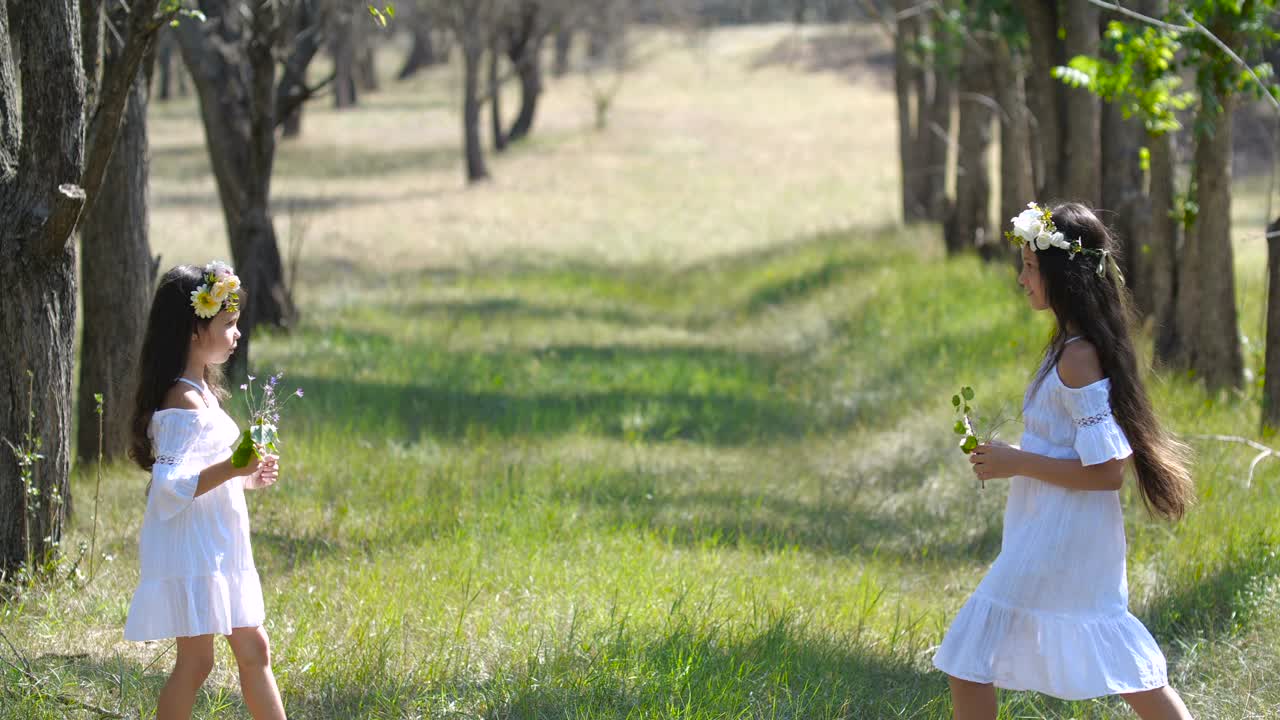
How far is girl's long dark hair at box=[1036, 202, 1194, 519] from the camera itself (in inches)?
Result: 161

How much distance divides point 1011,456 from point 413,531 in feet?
11.8

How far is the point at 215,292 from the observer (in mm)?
4164

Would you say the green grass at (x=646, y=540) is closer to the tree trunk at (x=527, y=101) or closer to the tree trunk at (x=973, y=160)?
the tree trunk at (x=973, y=160)

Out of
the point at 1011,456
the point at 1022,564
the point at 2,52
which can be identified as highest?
the point at 2,52

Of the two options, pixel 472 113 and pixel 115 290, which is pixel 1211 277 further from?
pixel 472 113

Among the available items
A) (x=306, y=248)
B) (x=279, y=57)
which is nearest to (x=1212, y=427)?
(x=279, y=57)

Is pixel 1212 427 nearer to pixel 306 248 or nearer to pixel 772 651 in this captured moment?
pixel 772 651

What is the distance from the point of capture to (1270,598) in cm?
565

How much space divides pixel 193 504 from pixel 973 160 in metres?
14.2

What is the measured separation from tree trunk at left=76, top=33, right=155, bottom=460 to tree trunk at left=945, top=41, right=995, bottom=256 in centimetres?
1074

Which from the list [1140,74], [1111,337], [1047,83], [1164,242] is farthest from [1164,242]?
[1111,337]

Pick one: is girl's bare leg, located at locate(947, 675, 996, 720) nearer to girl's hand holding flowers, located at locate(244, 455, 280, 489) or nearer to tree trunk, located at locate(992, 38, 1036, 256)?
girl's hand holding flowers, located at locate(244, 455, 280, 489)

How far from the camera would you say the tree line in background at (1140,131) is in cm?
846

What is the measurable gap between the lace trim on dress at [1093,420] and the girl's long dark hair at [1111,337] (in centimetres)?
8
